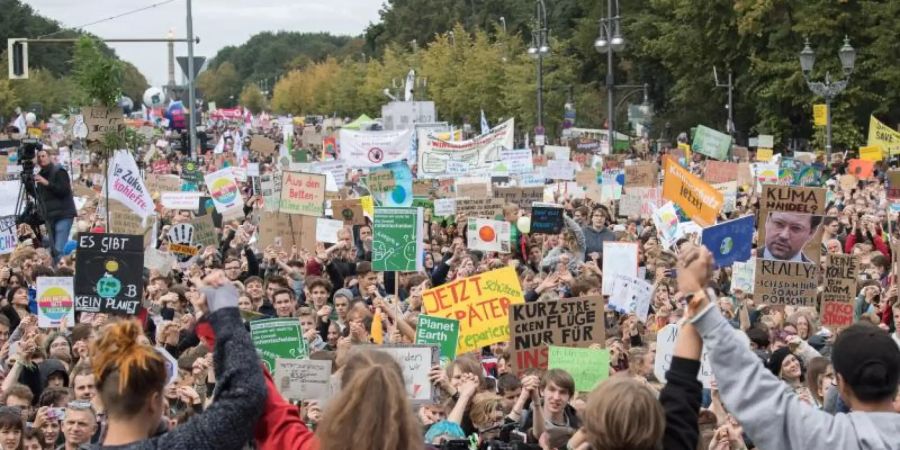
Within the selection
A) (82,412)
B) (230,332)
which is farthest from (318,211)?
(230,332)

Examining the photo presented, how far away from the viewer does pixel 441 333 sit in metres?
10.1

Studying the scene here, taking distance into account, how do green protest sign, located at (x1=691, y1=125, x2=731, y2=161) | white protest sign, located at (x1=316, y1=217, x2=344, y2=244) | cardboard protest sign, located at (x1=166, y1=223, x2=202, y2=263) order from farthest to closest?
green protest sign, located at (x1=691, y1=125, x2=731, y2=161) → white protest sign, located at (x1=316, y1=217, x2=344, y2=244) → cardboard protest sign, located at (x1=166, y1=223, x2=202, y2=263)

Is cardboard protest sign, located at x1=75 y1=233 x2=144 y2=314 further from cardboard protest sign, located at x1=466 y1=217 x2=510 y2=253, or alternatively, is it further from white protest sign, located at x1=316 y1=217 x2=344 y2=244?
cardboard protest sign, located at x1=466 y1=217 x2=510 y2=253

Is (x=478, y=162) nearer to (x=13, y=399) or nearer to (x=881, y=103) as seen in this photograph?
(x=13, y=399)

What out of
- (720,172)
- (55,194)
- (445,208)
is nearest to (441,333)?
(55,194)

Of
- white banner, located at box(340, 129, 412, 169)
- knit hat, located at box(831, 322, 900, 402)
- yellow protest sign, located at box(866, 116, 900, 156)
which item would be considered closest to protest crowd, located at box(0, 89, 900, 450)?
knit hat, located at box(831, 322, 900, 402)

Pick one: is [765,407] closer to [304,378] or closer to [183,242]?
[304,378]

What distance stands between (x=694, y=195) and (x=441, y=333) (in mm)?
7632

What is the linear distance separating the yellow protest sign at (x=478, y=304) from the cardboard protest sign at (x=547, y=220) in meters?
6.00

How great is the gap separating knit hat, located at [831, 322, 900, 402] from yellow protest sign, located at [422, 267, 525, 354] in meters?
7.16

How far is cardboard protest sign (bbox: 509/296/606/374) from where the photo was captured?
9.94m

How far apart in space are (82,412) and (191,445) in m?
2.83

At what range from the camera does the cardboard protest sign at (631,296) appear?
42.9 feet

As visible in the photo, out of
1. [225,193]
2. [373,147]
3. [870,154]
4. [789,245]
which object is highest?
[373,147]
